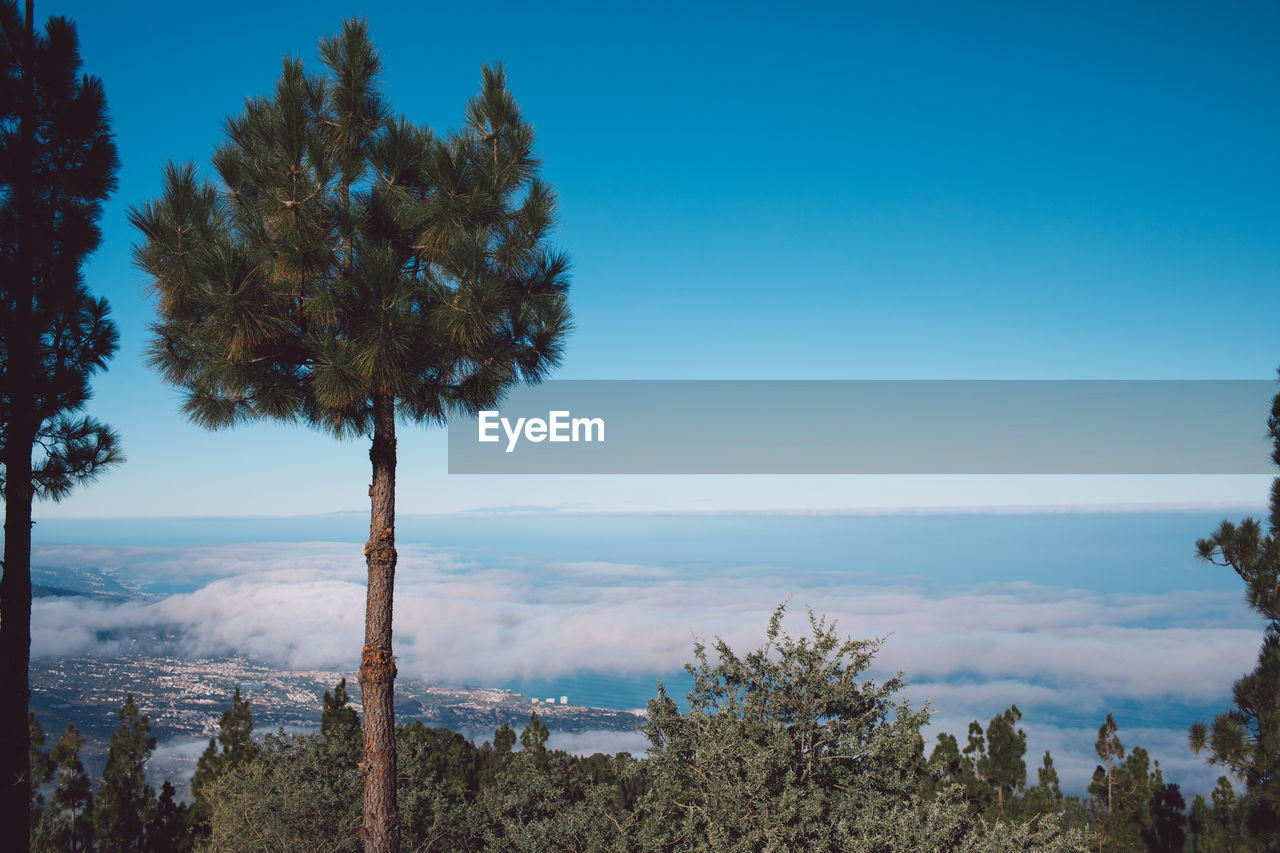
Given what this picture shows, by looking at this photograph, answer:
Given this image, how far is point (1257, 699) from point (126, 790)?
23631 mm

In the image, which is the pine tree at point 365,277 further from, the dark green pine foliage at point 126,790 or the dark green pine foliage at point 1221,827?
the dark green pine foliage at point 126,790

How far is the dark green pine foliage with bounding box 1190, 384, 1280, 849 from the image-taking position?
418 inches

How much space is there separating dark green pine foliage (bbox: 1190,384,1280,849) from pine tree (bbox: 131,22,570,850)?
35.1 feet

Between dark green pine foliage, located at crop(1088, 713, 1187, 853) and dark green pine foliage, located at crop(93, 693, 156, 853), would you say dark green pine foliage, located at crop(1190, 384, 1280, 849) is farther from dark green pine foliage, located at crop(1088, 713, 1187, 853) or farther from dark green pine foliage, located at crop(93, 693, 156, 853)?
dark green pine foliage, located at crop(93, 693, 156, 853)

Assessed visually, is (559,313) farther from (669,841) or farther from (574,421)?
(669,841)

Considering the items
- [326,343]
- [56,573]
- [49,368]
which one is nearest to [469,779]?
[49,368]

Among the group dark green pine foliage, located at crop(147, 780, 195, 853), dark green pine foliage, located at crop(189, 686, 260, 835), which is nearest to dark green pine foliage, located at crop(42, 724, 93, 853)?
dark green pine foliage, located at crop(147, 780, 195, 853)

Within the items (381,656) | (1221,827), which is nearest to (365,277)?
(381,656)

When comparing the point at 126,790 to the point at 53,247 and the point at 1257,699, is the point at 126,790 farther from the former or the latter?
the point at 1257,699

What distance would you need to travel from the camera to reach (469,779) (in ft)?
61.4

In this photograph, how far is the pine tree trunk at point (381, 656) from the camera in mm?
6941

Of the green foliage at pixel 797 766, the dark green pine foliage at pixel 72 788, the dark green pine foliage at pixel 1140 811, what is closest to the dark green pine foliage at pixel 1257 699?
the green foliage at pixel 797 766

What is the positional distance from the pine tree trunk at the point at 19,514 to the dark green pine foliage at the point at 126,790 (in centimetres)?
1072

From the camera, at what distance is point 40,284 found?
8562mm
